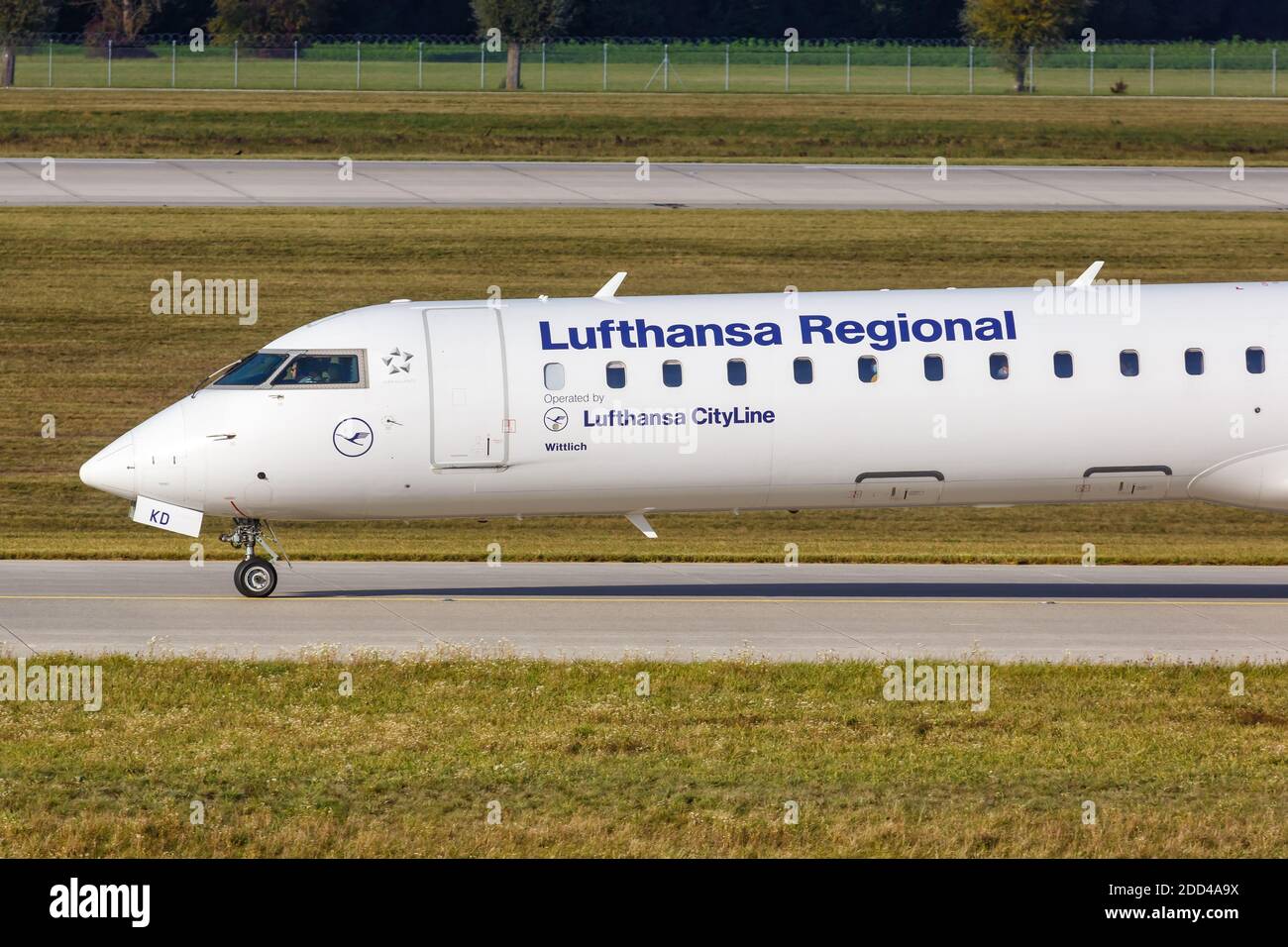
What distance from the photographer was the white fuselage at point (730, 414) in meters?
23.7

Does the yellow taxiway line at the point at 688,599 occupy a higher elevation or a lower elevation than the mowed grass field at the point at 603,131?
lower

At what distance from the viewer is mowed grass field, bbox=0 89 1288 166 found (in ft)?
206

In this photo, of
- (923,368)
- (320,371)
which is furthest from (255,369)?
(923,368)

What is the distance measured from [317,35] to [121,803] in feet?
323

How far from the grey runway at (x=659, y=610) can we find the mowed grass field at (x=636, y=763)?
1.78m

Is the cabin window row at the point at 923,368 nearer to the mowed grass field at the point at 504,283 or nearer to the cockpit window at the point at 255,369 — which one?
the cockpit window at the point at 255,369

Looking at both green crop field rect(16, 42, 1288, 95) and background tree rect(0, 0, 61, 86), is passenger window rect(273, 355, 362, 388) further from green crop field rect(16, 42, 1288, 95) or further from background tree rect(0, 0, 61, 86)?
green crop field rect(16, 42, 1288, 95)

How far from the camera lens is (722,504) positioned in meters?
24.6

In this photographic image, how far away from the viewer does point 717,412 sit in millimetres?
24078
